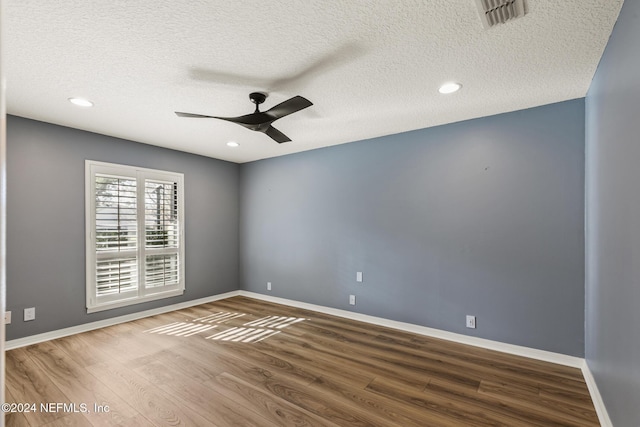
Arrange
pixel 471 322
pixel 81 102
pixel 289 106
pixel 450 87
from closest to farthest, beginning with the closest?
pixel 289 106, pixel 450 87, pixel 81 102, pixel 471 322

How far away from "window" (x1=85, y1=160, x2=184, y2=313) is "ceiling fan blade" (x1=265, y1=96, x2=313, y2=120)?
8.96ft

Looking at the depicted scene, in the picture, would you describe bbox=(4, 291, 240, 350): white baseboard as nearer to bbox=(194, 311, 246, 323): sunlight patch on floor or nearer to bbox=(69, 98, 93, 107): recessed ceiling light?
bbox=(194, 311, 246, 323): sunlight patch on floor

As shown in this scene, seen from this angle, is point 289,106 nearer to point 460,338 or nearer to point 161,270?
point 460,338

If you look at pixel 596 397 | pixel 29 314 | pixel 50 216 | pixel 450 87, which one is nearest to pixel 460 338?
pixel 596 397

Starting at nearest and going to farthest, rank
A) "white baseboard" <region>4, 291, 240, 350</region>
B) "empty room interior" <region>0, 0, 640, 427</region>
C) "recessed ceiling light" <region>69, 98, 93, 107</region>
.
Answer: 1. "empty room interior" <region>0, 0, 640, 427</region>
2. "recessed ceiling light" <region>69, 98, 93, 107</region>
3. "white baseboard" <region>4, 291, 240, 350</region>

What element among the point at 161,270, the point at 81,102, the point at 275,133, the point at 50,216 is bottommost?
the point at 161,270

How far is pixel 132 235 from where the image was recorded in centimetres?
409

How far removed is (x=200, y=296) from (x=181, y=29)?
415 cm

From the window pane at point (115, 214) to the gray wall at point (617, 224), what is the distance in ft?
15.9

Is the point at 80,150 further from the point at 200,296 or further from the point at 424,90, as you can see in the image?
the point at 424,90

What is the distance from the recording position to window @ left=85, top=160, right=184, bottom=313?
3768 millimetres

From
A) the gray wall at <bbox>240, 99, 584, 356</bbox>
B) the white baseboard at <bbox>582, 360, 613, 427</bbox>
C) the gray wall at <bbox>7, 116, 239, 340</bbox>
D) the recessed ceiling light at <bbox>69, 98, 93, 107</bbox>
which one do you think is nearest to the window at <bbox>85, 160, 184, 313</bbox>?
the gray wall at <bbox>7, 116, 239, 340</bbox>

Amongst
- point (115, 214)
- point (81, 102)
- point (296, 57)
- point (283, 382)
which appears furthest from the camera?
point (115, 214)

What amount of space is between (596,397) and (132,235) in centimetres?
506
